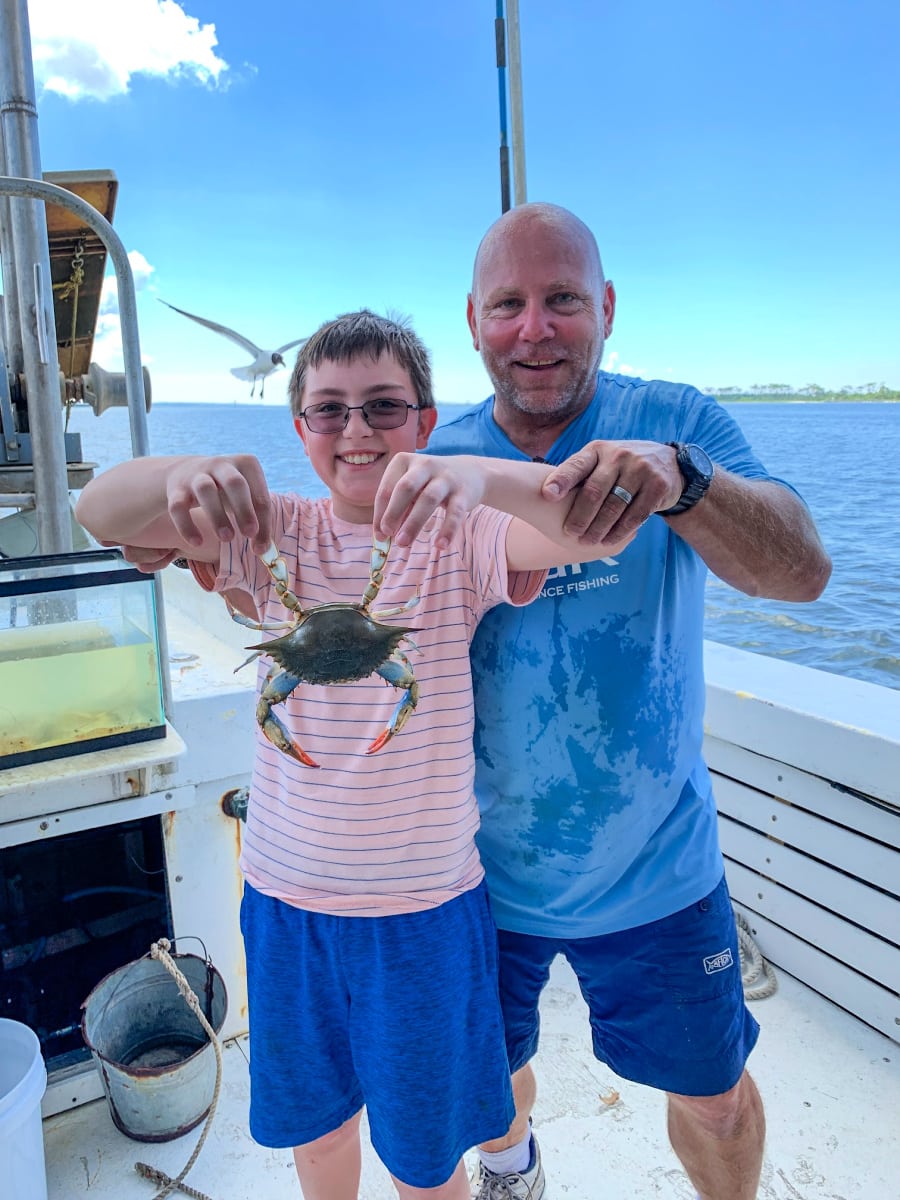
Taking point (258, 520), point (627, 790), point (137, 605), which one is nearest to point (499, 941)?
point (627, 790)

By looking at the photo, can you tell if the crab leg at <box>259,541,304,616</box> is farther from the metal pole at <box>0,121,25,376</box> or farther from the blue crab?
the metal pole at <box>0,121,25,376</box>

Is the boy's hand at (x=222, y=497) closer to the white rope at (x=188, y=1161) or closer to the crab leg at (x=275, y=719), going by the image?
the crab leg at (x=275, y=719)

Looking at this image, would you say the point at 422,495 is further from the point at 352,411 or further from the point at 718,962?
the point at 718,962

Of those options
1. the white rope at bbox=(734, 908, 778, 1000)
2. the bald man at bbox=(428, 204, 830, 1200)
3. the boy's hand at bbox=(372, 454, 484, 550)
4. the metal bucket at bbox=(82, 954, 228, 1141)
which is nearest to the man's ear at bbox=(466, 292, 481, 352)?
the bald man at bbox=(428, 204, 830, 1200)

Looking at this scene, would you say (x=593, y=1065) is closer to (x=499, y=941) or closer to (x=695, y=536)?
(x=499, y=941)

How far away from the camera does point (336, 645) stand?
5.11ft

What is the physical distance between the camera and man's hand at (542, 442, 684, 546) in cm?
131

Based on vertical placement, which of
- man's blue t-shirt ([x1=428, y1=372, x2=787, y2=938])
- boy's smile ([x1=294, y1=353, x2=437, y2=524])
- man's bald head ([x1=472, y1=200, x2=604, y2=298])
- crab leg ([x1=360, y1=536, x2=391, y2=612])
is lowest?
man's blue t-shirt ([x1=428, y1=372, x2=787, y2=938])

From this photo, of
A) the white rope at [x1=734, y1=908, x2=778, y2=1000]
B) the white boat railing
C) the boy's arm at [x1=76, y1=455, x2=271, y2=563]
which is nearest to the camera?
the boy's arm at [x1=76, y1=455, x2=271, y2=563]

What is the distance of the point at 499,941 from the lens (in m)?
2.04

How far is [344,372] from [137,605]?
114cm

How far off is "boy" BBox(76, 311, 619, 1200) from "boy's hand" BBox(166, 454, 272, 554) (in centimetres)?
18

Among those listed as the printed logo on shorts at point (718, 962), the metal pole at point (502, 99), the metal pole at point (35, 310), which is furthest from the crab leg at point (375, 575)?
Result: the metal pole at point (502, 99)

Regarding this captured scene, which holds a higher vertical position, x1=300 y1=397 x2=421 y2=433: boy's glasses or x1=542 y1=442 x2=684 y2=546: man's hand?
x1=300 y1=397 x2=421 y2=433: boy's glasses
